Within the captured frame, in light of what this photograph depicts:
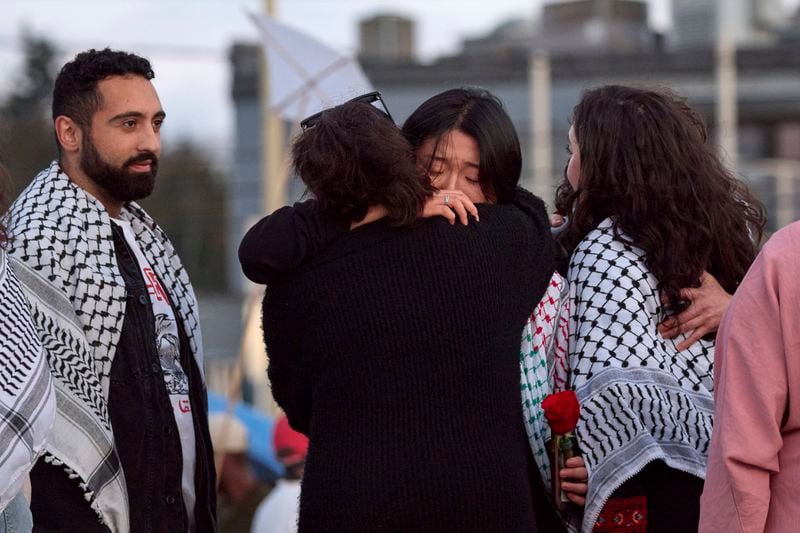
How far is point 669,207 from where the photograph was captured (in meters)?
3.04

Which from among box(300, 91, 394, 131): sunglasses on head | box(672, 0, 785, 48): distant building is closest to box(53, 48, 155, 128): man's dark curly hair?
box(300, 91, 394, 131): sunglasses on head

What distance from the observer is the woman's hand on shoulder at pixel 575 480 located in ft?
9.52

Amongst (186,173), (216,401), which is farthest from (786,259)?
(186,173)

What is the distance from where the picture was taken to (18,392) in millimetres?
2490

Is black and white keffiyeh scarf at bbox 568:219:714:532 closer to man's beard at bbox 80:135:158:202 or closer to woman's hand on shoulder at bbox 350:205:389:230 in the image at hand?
woman's hand on shoulder at bbox 350:205:389:230

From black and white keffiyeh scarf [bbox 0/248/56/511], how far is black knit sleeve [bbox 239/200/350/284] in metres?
0.46

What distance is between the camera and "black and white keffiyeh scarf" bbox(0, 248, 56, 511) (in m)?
2.43

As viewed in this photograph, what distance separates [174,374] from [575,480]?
44.0 inches

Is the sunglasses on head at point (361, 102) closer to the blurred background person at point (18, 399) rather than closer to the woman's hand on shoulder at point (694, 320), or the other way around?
the blurred background person at point (18, 399)

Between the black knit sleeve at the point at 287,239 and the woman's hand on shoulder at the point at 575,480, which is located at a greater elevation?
the black knit sleeve at the point at 287,239

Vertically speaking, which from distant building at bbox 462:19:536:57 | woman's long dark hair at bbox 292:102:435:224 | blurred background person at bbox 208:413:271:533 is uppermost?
woman's long dark hair at bbox 292:102:435:224

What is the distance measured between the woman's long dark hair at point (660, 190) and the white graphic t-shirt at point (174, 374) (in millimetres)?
1070

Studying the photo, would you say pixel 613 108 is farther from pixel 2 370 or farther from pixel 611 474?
pixel 2 370

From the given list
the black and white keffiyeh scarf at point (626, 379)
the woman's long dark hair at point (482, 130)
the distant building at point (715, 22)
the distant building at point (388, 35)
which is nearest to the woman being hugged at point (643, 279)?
the black and white keffiyeh scarf at point (626, 379)
